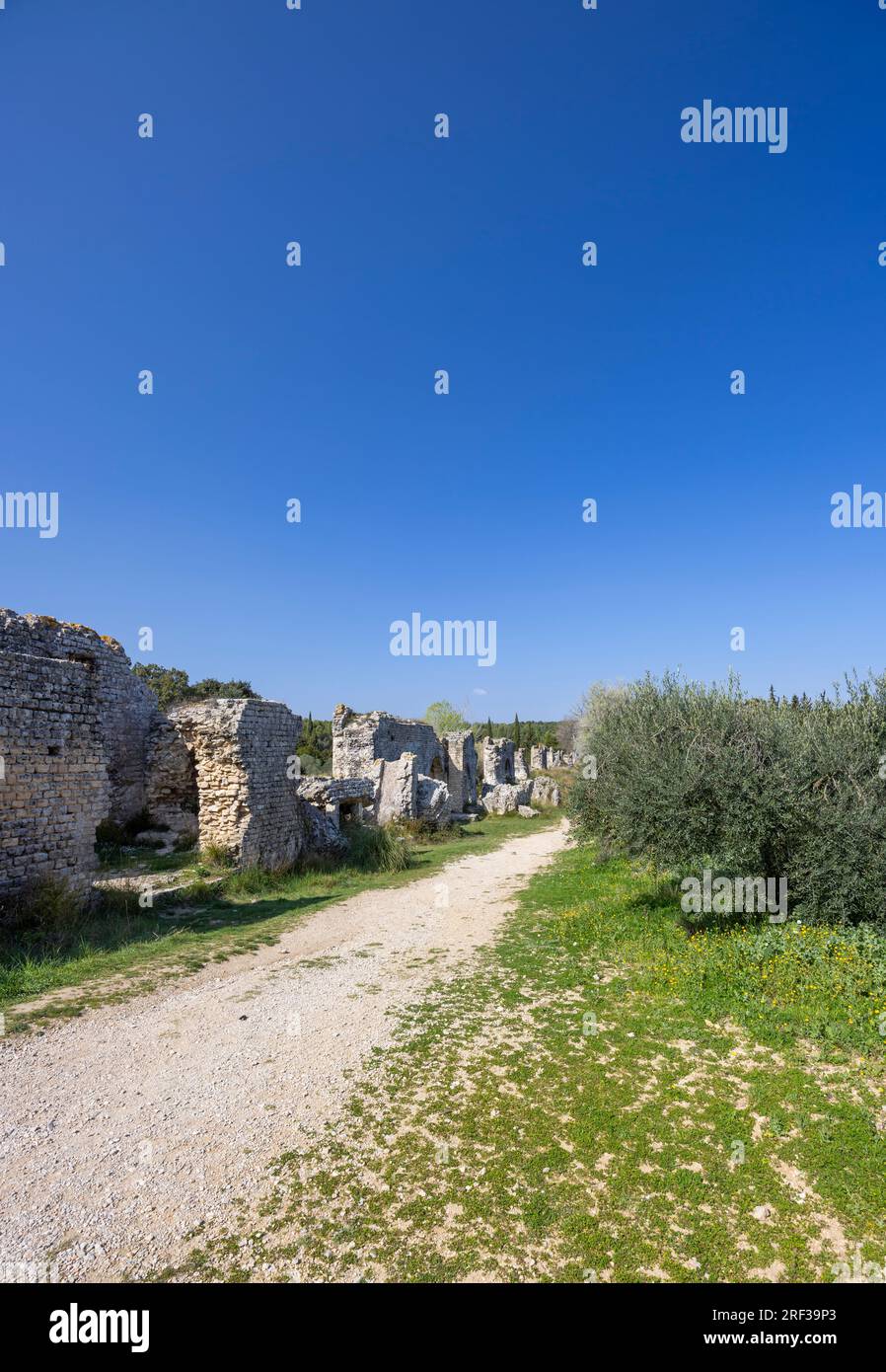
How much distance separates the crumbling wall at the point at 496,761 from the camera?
119 ft

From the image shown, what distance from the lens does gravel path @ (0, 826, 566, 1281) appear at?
3445mm

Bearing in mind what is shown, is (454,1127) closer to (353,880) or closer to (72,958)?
(72,958)

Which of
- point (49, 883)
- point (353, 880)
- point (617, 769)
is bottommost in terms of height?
point (353, 880)

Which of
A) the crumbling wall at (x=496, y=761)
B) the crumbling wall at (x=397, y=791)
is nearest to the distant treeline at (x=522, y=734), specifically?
the crumbling wall at (x=496, y=761)

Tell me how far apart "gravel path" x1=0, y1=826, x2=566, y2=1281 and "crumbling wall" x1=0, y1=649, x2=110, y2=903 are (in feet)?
10.00

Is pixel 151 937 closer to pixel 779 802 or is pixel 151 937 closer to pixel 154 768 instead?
pixel 154 768

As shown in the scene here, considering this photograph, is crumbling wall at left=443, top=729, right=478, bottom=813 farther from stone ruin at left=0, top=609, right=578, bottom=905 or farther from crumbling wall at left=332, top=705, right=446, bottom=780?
crumbling wall at left=332, top=705, right=446, bottom=780

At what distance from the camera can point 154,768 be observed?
15844mm

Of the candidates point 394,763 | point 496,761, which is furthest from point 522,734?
point 394,763

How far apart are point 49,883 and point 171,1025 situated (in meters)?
3.77

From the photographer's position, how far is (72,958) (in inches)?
299
